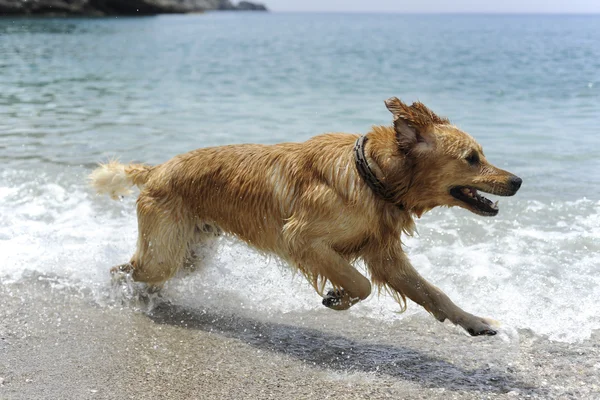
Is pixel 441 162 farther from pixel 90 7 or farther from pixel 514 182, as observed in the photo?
pixel 90 7

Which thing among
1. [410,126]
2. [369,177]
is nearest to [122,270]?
[369,177]

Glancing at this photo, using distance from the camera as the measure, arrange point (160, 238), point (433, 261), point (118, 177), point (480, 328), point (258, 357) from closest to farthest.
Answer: point (480, 328) < point (258, 357) < point (160, 238) < point (118, 177) < point (433, 261)

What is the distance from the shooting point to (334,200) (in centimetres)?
472

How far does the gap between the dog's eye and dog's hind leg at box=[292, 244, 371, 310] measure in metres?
1.06

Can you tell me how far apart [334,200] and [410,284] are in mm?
800

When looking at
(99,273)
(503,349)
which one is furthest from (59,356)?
(503,349)

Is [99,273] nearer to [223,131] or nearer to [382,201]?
[382,201]

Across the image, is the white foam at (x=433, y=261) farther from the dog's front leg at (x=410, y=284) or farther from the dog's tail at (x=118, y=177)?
the dog's tail at (x=118, y=177)

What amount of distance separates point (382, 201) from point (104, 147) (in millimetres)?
7847

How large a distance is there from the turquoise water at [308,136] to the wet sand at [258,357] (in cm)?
36

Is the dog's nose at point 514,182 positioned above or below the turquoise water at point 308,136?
above

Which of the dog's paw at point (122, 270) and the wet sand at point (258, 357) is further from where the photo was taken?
the dog's paw at point (122, 270)

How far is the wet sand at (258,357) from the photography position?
4184 millimetres

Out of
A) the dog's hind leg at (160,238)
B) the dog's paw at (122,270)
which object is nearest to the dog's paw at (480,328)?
the dog's hind leg at (160,238)
